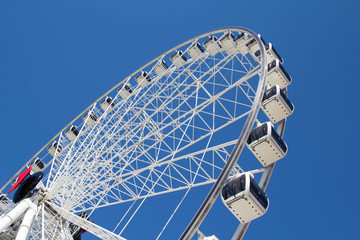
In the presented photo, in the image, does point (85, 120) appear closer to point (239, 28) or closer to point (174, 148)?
point (174, 148)

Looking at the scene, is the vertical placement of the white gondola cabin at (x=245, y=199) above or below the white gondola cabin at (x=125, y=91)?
below

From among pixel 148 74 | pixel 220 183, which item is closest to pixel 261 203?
pixel 220 183

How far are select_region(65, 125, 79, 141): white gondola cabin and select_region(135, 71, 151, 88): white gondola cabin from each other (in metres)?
4.10

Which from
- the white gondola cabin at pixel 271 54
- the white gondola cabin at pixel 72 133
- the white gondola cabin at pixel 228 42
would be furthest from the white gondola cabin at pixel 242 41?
the white gondola cabin at pixel 72 133

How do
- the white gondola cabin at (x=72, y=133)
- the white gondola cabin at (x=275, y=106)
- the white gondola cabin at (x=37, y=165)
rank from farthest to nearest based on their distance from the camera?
the white gondola cabin at (x=37, y=165)
the white gondola cabin at (x=72, y=133)
the white gondola cabin at (x=275, y=106)

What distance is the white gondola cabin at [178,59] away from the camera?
625 inches

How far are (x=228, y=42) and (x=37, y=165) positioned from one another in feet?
37.6

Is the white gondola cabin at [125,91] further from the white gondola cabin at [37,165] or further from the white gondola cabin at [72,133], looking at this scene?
the white gondola cabin at [37,165]

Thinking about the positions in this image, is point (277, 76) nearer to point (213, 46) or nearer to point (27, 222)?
point (213, 46)

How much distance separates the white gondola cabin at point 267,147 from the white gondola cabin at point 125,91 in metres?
9.66

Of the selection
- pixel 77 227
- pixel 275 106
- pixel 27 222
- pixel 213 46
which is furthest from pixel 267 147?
pixel 77 227

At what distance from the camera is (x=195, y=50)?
1540 centimetres

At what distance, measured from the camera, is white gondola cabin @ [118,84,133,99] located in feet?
56.4

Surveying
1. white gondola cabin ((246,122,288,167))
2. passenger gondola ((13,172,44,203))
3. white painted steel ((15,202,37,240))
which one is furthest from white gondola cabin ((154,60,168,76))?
white gondola cabin ((246,122,288,167))
